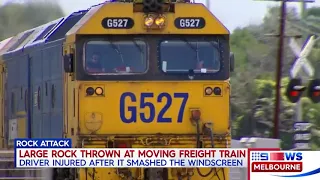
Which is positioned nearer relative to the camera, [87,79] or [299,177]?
[299,177]

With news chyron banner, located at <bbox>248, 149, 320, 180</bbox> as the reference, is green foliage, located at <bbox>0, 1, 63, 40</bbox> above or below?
above

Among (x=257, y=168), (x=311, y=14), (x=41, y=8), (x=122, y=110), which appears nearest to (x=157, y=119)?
(x=122, y=110)

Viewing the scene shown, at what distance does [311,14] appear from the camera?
54719 mm

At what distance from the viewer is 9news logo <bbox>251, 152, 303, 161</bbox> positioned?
610 inches

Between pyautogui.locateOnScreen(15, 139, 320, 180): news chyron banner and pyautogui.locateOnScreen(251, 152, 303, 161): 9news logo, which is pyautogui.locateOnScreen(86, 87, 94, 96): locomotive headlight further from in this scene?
pyautogui.locateOnScreen(251, 152, 303, 161): 9news logo

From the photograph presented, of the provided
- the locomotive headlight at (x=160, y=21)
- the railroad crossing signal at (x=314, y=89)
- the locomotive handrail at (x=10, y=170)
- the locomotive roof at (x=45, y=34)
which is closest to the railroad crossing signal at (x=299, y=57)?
the railroad crossing signal at (x=314, y=89)

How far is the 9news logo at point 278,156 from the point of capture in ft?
50.9

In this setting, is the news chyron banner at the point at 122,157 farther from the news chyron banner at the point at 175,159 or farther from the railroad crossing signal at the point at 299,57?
the railroad crossing signal at the point at 299,57

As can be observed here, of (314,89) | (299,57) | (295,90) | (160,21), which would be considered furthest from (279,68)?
(160,21)

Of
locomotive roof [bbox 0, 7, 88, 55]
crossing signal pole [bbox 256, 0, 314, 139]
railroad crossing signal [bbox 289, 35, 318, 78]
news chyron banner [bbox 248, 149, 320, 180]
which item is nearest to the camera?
news chyron banner [bbox 248, 149, 320, 180]

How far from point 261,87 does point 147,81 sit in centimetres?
2988

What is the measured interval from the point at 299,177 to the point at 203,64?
266 centimetres

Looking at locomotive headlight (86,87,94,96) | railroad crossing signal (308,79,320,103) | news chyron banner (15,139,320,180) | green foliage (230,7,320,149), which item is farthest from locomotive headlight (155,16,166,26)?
green foliage (230,7,320,149)

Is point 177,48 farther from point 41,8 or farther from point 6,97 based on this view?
point 41,8
